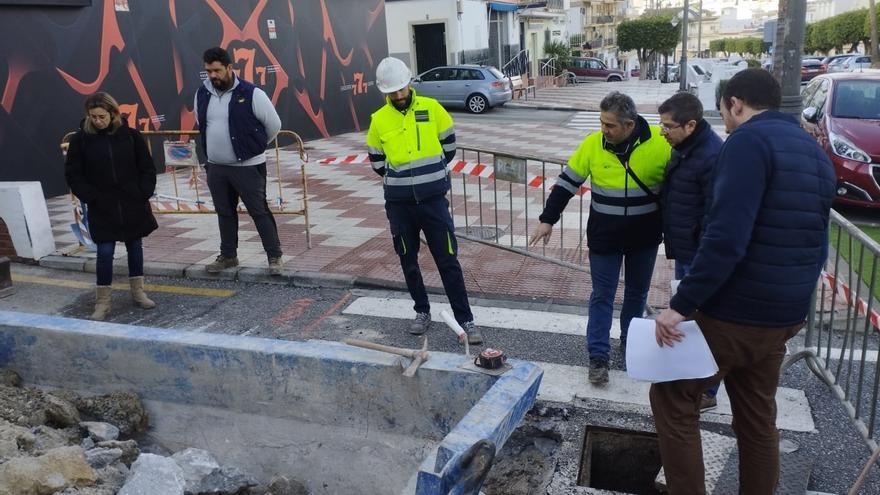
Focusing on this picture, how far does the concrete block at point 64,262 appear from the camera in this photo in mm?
7359

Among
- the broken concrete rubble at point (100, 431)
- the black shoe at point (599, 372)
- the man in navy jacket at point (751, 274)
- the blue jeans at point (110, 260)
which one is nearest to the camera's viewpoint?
the man in navy jacket at point (751, 274)

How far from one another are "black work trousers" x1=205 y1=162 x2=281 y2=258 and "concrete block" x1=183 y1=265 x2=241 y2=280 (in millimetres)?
188

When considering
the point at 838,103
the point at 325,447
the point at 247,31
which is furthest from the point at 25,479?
the point at 247,31

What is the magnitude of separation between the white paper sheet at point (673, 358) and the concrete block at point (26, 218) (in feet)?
21.5

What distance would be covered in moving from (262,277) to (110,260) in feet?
4.40

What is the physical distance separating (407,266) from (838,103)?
296 inches

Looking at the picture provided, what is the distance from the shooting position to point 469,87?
945 inches

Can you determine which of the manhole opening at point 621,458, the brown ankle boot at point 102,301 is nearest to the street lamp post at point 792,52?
the manhole opening at point 621,458

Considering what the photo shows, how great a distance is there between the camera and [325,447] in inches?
143

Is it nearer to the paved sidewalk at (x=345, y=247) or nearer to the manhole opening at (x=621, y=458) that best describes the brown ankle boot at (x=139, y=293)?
the paved sidewalk at (x=345, y=247)

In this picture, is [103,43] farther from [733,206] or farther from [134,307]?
[733,206]

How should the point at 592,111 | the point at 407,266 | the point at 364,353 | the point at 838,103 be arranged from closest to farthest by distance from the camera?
the point at 364,353, the point at 407,266, the point at 838,103, the point at 592,111

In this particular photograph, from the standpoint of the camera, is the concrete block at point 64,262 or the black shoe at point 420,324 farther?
the concrete block at point 64,262

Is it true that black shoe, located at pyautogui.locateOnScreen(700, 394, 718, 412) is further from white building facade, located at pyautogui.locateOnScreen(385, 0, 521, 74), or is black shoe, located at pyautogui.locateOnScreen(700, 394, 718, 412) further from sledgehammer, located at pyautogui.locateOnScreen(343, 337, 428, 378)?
white building facade, located at pyautogui.locateOnScreen(385, 0, 521, 74)
